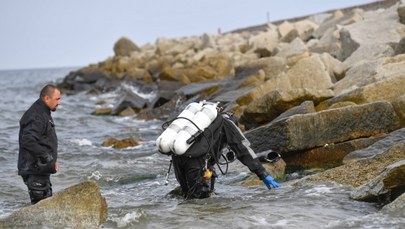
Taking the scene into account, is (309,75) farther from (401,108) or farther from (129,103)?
(129,103)

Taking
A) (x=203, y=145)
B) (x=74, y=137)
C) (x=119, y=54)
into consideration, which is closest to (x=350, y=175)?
(x=203, y=145)

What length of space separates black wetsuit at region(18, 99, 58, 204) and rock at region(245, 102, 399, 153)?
349cm

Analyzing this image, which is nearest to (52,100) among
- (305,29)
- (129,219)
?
(129,219)

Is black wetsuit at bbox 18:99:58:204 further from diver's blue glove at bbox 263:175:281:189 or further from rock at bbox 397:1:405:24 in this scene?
rock at bbox 397:1:405:24

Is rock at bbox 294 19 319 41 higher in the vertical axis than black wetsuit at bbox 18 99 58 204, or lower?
higher

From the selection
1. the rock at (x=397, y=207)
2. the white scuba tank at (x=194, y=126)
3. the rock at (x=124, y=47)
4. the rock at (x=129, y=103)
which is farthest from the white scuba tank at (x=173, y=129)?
the rock at (x=124, y=47)

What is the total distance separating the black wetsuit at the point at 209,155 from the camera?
7922mm

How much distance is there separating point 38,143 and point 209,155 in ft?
6.41

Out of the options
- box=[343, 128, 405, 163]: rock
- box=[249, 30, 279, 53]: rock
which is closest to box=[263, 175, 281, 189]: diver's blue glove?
box=[343, 128, 405, 163]: rock

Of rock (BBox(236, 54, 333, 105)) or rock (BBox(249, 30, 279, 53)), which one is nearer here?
rock (BBox(236, 54, 333, 105))

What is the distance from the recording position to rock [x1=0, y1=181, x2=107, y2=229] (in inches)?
266

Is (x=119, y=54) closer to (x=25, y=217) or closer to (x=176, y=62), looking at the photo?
(x=176, y=62)

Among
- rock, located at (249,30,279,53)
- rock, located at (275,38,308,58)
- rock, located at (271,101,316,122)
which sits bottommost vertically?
rock, located at (271,101,316,122)

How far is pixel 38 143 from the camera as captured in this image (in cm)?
754
